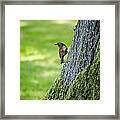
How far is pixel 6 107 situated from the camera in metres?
24.3

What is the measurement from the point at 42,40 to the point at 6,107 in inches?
15.0

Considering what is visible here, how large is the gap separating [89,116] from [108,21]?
0.48 m

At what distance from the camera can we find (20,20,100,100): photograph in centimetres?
2430

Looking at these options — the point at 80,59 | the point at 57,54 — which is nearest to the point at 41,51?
the point at 57,54

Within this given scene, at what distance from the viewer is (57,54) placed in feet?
79.7

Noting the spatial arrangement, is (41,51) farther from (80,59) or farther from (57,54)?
(80,59)

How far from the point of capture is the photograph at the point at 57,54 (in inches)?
957

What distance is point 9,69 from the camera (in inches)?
956

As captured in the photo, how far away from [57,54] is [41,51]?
0.08 m

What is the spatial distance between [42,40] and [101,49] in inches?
11.8

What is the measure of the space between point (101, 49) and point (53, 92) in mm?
322

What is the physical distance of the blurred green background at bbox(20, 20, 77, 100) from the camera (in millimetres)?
24297

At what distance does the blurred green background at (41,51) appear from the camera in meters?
24.3

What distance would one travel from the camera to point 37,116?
2428 cm
